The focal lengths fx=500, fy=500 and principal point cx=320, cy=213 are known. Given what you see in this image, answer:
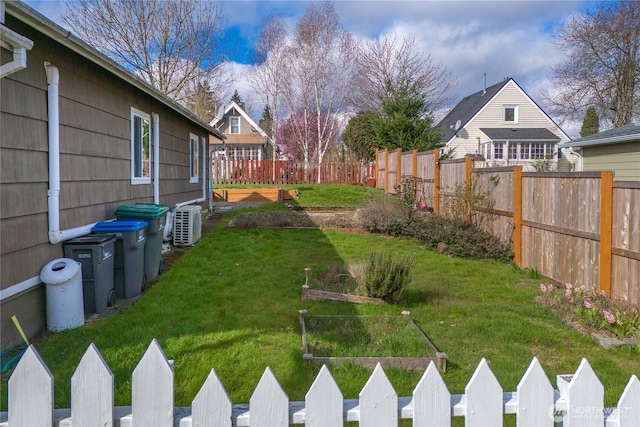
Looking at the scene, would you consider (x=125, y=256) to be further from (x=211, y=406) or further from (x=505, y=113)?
(x=505, y=113)

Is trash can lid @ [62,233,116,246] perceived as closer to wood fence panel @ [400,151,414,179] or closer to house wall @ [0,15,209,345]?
house wall @ [0,15,209,345]

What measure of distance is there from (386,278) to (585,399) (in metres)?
3.58

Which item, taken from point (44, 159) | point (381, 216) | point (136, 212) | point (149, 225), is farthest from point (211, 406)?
point (381, 216)

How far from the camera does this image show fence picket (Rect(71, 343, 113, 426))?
5.82 ft

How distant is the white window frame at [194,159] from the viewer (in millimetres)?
13523

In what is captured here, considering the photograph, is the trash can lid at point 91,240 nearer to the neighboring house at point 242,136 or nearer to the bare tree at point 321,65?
the bare tree at point 321,65

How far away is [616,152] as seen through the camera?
13.3 metres

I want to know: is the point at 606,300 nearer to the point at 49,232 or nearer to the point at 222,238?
the point at 49,232

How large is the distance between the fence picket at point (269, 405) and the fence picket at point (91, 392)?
20.6 inches

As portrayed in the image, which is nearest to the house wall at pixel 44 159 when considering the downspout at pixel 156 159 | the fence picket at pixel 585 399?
the downspout at pixel 156 159

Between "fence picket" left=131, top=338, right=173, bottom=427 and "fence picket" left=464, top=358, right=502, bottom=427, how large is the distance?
3.63 feet

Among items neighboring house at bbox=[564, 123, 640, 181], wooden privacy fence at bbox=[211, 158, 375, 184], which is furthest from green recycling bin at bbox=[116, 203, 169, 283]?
wooden privacy fence at bbox=[211, 158, 375, 184]

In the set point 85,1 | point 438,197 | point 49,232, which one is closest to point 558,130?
point 438,197

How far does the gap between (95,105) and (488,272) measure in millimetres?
5941
